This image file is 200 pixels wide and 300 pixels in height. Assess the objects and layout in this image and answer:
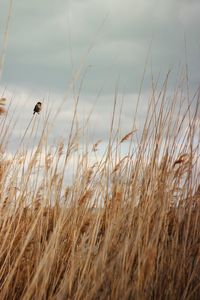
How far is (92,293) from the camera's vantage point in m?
1.67

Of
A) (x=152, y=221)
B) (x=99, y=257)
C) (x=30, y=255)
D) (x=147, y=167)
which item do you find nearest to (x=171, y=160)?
(x=147, y=167)

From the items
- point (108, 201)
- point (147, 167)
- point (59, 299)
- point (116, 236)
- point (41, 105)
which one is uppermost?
point (41, 105)

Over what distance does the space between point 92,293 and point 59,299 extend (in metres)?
0.12

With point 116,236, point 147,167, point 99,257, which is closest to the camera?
point 99,257

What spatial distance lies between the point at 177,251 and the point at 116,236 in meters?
0.31

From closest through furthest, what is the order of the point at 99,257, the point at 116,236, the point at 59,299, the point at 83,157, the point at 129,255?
the point at 59,299 → the point at 99,257 → the point at 129,255 → the point at 116,236 → the point at 83,157

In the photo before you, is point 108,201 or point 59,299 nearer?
point 59,299

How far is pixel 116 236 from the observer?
203 centimetres

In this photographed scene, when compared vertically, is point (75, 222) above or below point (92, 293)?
above

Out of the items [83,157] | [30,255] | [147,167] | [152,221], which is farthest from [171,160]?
[30,255]

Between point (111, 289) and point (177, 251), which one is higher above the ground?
point (177, 251)

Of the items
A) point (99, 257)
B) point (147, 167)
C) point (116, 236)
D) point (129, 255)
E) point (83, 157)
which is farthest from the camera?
point (83, 157)

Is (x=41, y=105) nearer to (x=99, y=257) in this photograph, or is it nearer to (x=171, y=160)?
(x=171, y=160)

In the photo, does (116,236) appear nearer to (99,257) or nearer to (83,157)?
(99,257)
